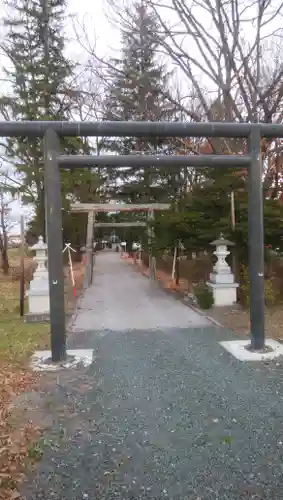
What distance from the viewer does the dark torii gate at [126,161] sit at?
4578 mm

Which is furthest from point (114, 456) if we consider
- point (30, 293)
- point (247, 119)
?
point (247, 119)

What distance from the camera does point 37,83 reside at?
15.8m

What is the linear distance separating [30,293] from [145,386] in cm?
460

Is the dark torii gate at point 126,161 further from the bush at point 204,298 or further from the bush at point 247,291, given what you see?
the bush at point 204,298

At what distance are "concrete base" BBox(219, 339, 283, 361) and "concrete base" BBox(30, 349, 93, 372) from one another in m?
1.75

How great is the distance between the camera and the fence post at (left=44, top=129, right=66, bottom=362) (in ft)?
15.0

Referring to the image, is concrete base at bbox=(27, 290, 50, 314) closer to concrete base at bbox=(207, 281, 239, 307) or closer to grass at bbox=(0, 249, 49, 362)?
grass at bbox=(0, 249, 49, 362)

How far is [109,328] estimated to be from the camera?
6746 mm

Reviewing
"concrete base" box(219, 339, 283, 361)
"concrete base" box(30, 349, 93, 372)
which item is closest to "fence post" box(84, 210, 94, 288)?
"concrete base" box(30, 349, 93, 372)

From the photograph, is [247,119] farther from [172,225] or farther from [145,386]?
[145,386]

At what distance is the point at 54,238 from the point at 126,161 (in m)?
1.23

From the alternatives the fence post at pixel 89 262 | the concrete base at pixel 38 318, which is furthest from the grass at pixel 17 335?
the fence post at pixel 89 262

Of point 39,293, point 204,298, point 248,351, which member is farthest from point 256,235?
point 39,293

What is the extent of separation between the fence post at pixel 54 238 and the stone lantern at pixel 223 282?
4.34 meters
